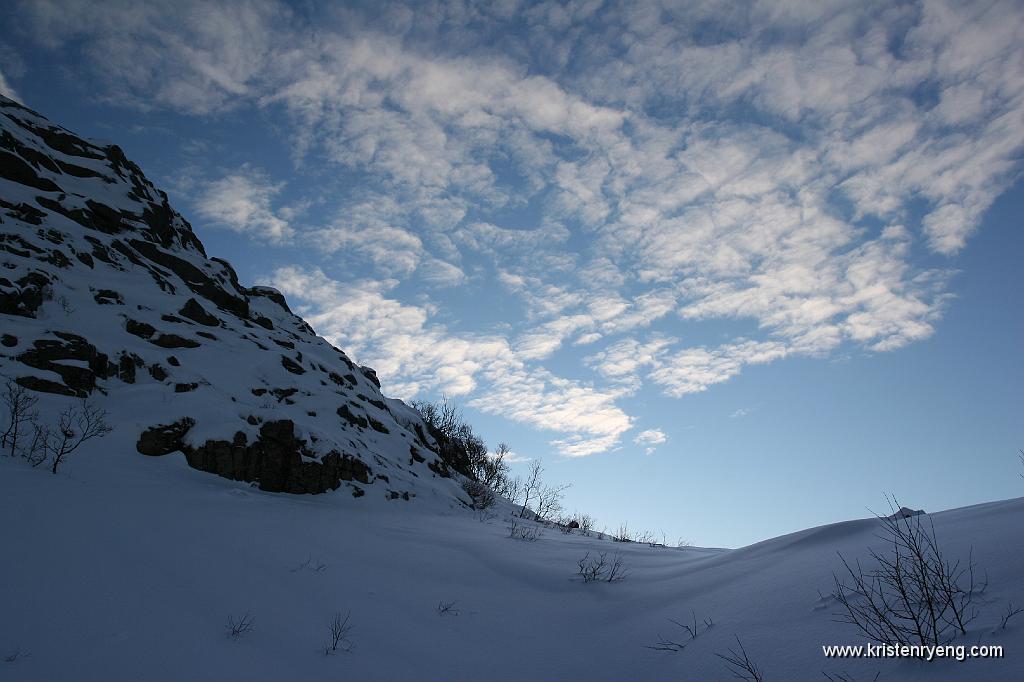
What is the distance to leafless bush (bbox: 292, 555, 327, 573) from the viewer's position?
18.8 ft

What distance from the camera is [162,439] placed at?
30.3 feet

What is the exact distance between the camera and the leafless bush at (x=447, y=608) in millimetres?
5254

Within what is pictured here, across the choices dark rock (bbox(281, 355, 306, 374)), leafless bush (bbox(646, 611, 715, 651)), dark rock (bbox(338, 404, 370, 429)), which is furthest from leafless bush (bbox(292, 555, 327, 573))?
dark rock (bbox(281, 355, 306, 374))

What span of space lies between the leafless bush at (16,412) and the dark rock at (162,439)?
1478 millimetres

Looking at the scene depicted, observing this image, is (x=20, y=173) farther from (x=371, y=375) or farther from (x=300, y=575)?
(x=300, y=575)

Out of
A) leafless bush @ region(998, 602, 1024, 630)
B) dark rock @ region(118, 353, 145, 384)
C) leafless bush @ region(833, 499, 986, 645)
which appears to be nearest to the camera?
leafless bush @ region(998, 602, 1024, 630)

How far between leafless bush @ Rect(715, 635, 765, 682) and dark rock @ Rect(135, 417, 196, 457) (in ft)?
30.4

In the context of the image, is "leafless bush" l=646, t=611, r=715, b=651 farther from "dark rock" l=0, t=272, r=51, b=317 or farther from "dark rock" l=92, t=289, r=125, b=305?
"dark rock" l=92, t=289, r=125, b=305

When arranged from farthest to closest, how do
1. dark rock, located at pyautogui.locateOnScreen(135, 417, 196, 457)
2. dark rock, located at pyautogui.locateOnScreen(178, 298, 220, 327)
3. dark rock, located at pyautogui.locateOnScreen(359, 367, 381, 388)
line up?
dark rock, located at pyautogui.locateOnScreen(359, 367, 381, 388) → dark rock, located at pyautogui.locateOnScreen(178, 298, 220, 327) → dark rock, located at pyautogui.locateOnScreen(135, 417, 196, 457)

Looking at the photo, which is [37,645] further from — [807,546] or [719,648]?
[807,546]

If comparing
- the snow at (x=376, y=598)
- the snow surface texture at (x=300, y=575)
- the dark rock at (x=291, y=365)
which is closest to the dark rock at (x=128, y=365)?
the snow surface texture at (x=300, y=575)

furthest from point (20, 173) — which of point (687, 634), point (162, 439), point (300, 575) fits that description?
point (687, 634)

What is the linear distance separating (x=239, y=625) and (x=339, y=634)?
79 cm

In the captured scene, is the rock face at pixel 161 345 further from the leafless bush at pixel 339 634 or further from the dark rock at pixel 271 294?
the leafless bush at pixel 339 634
